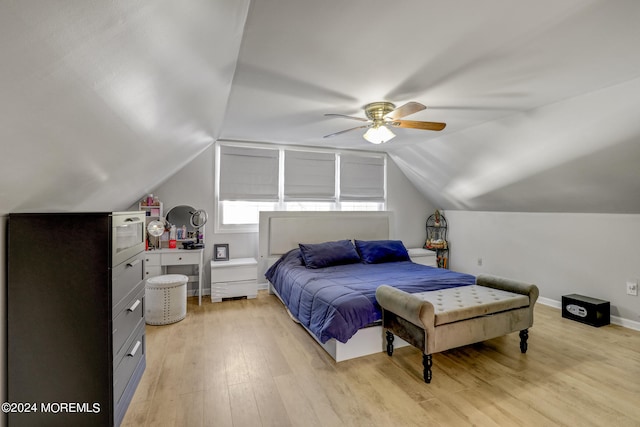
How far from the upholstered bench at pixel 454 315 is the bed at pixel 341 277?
0.02 m

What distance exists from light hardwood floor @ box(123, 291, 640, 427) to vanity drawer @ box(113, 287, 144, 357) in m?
0.49

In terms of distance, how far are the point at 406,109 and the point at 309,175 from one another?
2.66 metres

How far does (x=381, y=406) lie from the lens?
2.04m

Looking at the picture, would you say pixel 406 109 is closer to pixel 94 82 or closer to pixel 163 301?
pixel 94 82

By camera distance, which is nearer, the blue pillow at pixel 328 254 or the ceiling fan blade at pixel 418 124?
the ceiling fan blade at pixel 418 124

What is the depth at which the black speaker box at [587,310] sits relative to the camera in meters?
3.36

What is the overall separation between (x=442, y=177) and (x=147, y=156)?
13.6ft

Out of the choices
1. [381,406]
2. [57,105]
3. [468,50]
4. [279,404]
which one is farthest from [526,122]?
[57,105]

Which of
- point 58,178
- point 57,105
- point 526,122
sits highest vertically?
point 526,122

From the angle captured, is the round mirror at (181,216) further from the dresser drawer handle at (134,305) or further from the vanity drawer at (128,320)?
the dresser drawer handle at (134,305)

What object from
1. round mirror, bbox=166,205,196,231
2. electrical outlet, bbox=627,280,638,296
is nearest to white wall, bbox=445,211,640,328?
electrical outlet, bbox=627,280,638,296

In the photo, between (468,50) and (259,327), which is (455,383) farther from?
(468,50)

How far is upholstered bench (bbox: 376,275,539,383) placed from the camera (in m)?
2.30

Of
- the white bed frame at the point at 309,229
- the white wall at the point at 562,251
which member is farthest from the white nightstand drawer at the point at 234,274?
the white wall at the point at 562,251
